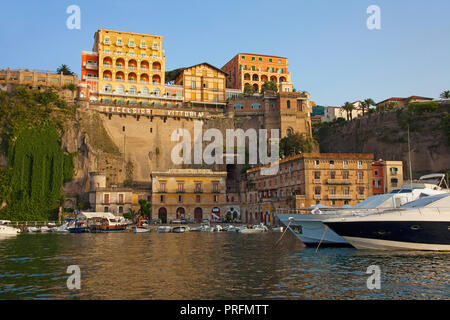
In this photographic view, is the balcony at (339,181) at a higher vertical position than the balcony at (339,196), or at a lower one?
higher

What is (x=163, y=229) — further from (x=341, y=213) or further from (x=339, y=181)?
(x=341, y=213)

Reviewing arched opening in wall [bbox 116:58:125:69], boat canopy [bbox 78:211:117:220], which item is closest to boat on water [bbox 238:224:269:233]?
boat canopy [bbox 78:211:117:220]

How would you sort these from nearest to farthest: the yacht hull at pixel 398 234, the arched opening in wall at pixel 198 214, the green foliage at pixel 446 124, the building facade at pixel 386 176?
the yacht hull at pixel 398 234 → the building facade at pixel 386 176 → the arched opening in wall at pixel 198 214 → the green foliage at pixel 446 124

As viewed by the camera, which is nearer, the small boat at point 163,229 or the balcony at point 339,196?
the small boat at point 163,229

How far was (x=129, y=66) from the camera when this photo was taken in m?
93.3

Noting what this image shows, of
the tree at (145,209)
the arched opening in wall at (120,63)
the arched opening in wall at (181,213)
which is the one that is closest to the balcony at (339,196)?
the arched opening in wall at (181,213)

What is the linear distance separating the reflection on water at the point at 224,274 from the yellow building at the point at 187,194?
42626 mm

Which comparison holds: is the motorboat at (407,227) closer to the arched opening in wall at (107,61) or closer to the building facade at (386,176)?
the building facade at (386,176)

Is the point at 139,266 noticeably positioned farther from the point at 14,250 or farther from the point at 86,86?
the point at 86,86

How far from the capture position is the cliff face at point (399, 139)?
8144 cm

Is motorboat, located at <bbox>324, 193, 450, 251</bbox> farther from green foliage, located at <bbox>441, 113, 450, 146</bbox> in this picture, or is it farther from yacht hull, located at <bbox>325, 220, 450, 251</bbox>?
green foliage, located at <bbox>441, 113, 450, 146</bbox>

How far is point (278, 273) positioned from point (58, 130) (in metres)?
67.4

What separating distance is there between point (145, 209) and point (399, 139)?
51160mm

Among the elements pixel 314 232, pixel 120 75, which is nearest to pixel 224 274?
pixel 314 232
